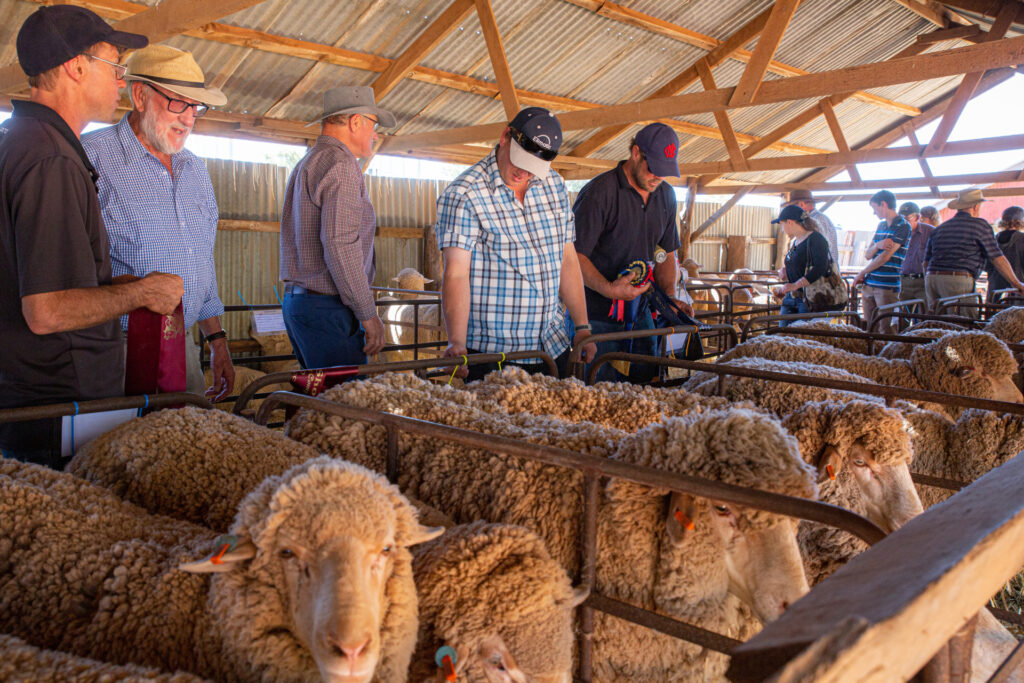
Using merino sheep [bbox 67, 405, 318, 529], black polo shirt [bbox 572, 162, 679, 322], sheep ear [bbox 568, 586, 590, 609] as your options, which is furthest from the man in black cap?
black polo shirt [bbox 572, 162, 679, 322]

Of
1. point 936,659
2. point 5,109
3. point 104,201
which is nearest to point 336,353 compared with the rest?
point 104,201

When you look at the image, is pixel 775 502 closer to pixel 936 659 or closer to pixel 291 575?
pixel 936 659

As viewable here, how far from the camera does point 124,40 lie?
6.73ft

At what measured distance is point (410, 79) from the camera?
28.6ft

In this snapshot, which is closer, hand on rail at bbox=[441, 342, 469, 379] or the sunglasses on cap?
the sunglasses on cap

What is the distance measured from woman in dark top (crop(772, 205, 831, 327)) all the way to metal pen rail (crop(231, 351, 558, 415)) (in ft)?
12.8

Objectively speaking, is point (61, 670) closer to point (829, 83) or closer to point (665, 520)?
point (665, 520)

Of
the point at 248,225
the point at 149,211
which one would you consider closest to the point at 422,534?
the point at 149,211

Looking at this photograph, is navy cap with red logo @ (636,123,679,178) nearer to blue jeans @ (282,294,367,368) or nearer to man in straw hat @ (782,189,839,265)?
blue jeans @ (282,294,367,368)

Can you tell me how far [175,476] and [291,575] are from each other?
2.43 feet

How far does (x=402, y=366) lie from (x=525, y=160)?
36.7 inches

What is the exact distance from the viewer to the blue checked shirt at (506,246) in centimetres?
277

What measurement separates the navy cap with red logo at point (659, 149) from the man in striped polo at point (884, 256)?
4593 mm

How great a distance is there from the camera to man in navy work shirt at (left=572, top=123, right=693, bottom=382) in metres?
3.51
